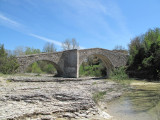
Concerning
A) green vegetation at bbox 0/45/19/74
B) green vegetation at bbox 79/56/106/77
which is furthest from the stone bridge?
green vegetation at bbox 79/56/106/77

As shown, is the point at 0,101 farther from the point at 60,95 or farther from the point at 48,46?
the point at 48,46

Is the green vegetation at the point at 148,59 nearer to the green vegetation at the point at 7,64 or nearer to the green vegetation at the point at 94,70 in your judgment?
the green vegetation at the point at 94,70

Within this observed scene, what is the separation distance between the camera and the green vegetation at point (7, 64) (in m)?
13.1

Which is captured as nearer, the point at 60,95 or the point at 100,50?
the point at 60,95

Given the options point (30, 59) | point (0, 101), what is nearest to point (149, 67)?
point (30, 59)

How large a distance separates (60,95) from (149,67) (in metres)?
15.9

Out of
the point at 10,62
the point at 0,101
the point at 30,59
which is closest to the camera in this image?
the point at 0,101

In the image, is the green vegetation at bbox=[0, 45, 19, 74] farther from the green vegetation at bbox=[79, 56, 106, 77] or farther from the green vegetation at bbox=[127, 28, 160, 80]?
the green vegetation at bbox=[127, 28, 160, 80]

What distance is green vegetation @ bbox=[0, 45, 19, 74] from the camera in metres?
13.1

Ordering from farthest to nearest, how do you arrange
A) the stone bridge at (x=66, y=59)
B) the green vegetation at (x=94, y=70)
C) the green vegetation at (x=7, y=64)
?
the green vegetation at (x=94, y=70) → the stone bridge at (x=66, y=59) → the green vegetation at (x=7, y=64)

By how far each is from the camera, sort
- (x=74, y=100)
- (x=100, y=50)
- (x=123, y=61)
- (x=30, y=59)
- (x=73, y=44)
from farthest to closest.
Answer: (x=73, y=44)
(x=123, y=61)
(x=100, y=50)
(x=30, y=59)
(x=74, y=100)

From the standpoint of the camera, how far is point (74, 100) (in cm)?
414

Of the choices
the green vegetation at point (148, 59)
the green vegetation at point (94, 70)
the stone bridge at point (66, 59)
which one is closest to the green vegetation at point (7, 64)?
the stone bridge at point (66, 59)

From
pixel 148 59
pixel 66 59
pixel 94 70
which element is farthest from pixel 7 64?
pixel 94 70
